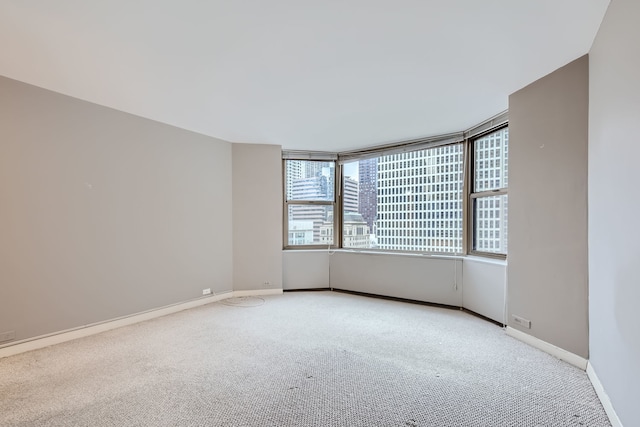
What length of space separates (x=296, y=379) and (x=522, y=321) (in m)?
2.15

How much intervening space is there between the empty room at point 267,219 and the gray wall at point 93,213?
20mm

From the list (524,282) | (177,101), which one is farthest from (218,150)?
(524,282)

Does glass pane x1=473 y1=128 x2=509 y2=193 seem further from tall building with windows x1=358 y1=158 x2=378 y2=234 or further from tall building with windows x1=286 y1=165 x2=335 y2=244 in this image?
tall building with windows x1=286 y1=165 x2=335 y2=244

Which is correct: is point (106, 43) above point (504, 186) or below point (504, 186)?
above

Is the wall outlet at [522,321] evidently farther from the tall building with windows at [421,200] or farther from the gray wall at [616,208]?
→ the tall building with windows at [421,200]

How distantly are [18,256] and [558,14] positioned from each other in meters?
4.32

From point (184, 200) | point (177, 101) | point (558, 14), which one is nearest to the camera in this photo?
point (558, 14)

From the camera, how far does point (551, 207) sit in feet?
8.59

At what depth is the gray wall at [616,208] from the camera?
59.9 inches

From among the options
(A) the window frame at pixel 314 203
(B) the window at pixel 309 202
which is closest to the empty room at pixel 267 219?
(A) the window frame at pixel 314 203

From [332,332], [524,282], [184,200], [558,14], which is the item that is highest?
[558,14]

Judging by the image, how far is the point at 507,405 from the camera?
1.92 m

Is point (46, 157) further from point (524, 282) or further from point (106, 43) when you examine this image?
point (524, 282)

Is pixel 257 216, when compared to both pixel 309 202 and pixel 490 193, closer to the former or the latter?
pixel 309 202
